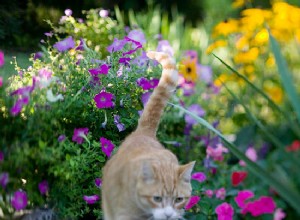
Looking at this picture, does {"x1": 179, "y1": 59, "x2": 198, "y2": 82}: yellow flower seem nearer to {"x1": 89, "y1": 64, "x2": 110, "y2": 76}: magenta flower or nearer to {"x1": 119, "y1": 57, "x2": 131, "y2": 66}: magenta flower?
{"x1": 119, "y1": 57, "x2": 131, "y2": 66}: magenta flower

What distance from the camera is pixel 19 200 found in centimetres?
351

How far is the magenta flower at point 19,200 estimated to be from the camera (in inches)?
138

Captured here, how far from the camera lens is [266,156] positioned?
284 cm

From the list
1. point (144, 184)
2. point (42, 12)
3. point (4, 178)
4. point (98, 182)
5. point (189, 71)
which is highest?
point (144, 184)

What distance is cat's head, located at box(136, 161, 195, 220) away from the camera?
3.14 m

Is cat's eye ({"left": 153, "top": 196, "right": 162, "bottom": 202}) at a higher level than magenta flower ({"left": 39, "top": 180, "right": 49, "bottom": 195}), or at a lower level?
higher

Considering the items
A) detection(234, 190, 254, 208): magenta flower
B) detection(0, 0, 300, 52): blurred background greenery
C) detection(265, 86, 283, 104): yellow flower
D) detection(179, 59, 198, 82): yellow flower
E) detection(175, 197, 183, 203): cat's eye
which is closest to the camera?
detection(234, 190, 254, 208): magenta flower

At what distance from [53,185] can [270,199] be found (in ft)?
4.67

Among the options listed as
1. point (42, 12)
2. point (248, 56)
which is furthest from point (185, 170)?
point (42, 12)

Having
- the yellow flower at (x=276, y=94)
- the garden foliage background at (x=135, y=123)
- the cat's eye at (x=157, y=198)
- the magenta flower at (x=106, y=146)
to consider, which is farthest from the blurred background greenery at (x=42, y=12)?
the cat's eye at (x=157, y=198)

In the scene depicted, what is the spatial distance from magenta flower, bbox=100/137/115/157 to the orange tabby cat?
30 centimetres

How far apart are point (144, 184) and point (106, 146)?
2.75 ft

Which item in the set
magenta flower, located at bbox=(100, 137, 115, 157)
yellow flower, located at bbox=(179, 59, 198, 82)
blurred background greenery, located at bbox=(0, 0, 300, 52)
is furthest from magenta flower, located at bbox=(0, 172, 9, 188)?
blurred background greenery, located at bbox=(0, 0, 300, 52)

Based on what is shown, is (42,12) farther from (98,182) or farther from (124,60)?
(98,182)
